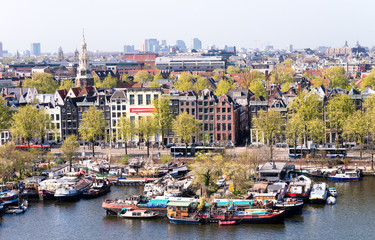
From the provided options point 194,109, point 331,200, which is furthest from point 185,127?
point 331,200

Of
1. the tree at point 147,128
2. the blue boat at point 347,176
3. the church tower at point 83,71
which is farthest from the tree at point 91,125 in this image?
the church tower at point 83,71

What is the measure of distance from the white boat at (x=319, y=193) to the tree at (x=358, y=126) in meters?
17.3

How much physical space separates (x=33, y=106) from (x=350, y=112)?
53614 mm

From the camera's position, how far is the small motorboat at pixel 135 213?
229 feet

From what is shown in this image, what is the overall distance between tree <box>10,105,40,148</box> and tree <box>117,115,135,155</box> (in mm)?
13325

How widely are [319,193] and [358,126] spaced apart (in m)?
21.7

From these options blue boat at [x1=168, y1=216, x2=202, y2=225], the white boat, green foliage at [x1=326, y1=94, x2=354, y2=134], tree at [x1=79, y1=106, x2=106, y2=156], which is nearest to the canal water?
blue boat at [x1=168, y1=216, x2=202, y2=225]

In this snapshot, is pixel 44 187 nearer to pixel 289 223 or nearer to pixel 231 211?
pixel 231 211

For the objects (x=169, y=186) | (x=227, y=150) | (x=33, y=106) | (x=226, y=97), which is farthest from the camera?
(x=33, y=106)

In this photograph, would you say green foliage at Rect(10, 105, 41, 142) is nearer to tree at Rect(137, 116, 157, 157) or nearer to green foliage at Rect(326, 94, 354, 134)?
tree at Rect(137, 116, 157, 157)

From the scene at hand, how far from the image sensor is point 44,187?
264 feet

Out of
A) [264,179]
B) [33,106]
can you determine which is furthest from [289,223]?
[33,106]

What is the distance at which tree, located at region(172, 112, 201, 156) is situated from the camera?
9881 cm

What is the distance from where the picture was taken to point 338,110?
10138cm
